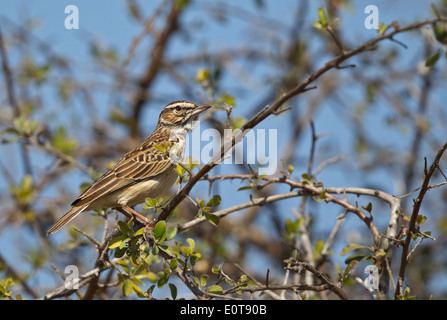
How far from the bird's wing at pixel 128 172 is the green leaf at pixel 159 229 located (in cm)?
146

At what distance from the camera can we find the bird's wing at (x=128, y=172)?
562 centimetres

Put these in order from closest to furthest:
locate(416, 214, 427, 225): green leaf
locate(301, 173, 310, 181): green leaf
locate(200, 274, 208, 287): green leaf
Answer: locate(416, 214, 427, 225): green leaf < locate(200, 274, 208, 287): green leaf < locate(301, 173, 310, 181): green leaf

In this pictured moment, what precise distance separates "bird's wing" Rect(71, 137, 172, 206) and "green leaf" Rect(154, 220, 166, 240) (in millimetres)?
1460

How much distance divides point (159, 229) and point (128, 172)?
6.27 ft

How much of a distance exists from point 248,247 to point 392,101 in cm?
302

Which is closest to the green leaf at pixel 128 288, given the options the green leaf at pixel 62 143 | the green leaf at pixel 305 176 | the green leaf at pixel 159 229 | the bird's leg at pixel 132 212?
the green leaf at pixel 159 229

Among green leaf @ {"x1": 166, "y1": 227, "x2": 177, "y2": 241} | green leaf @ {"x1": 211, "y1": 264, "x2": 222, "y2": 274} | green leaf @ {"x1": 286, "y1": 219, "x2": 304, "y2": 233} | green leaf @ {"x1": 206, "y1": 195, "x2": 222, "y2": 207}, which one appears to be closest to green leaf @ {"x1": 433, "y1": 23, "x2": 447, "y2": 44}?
green leaf @ {"x1": 206, "y1": 195, "x2": 222, "y2": 207}

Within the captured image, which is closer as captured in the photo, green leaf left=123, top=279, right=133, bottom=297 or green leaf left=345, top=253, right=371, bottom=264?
green leaf left=123, top=279, right=133, bottom=297

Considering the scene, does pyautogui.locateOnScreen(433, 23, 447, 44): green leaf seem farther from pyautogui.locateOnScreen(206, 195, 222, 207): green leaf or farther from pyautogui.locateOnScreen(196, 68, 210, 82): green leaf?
pyautogui.locateOnScreen(196, 68, 210, 82): green leaf

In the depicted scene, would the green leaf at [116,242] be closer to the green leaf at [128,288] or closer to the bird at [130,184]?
the green leaf at [128,288]

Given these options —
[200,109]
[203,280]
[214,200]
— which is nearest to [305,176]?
[214,200]

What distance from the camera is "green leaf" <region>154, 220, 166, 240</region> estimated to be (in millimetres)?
4215
